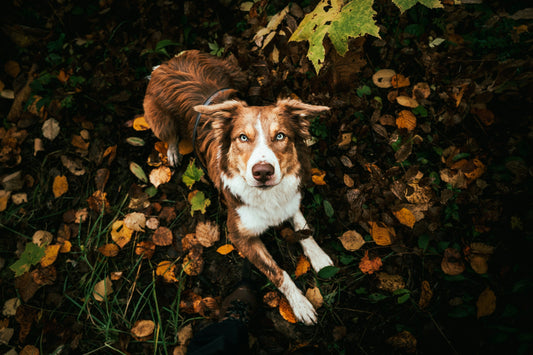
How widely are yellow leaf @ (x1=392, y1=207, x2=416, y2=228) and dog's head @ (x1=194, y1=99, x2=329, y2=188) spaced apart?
101cm

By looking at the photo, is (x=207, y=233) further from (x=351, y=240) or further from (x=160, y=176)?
(x=351, y=240)

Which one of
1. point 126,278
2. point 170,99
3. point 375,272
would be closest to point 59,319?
point 126,278

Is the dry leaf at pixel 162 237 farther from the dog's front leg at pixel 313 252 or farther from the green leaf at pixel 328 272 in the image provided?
the green leaf at pixel 328 272

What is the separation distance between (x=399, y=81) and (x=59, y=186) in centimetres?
399

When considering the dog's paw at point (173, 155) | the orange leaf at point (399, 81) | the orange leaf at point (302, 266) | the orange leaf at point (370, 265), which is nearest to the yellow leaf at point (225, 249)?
the orange leaf at point (302, 266)

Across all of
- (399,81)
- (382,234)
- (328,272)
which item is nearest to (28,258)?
(328,272)

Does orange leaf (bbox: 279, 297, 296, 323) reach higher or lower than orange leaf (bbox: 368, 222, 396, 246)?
lower

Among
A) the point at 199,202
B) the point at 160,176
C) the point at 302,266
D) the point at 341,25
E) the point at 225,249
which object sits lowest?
the point at 302,266

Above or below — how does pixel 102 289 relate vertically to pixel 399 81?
below

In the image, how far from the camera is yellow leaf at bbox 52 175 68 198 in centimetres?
306

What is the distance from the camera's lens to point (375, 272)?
2.29 m

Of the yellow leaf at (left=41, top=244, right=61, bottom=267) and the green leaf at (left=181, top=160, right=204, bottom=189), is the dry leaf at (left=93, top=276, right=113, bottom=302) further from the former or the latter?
the green leaf at (left=181, top=160, right=204, bottom=189)

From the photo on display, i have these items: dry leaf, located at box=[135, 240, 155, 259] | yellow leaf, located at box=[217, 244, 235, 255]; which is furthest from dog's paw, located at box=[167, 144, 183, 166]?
yellow leaf, located at box=[217, 244, 235, 255]

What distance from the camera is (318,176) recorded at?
2596 millimetres
